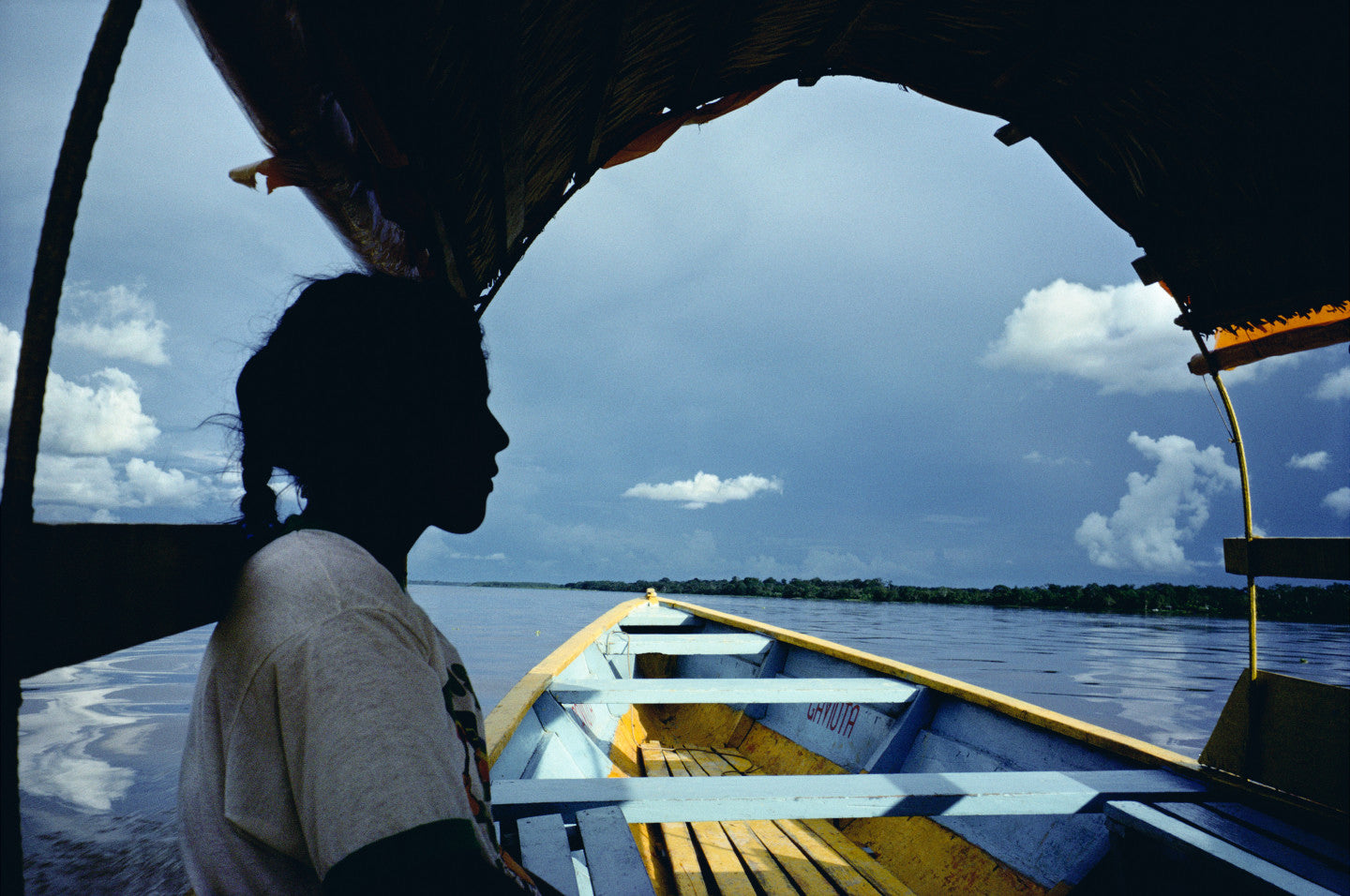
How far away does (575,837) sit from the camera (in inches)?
75.6

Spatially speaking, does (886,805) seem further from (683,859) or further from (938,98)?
(938,98)

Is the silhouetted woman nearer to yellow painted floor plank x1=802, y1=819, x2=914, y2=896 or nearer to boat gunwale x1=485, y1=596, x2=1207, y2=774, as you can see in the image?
boat gunwale x1=485, y1=596, x2=1207, y2=774

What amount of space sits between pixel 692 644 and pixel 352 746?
4.92 metres

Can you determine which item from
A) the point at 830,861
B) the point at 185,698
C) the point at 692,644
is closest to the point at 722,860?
the point at 830,861

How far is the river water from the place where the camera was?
5.67 metres

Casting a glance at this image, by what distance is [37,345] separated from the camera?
0.50 meters

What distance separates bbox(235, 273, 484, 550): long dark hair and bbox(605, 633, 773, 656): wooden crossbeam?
14.8ft

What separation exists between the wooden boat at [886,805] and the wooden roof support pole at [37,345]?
1.25m

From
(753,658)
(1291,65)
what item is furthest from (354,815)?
(753,658)

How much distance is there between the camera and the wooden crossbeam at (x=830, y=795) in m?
1.87

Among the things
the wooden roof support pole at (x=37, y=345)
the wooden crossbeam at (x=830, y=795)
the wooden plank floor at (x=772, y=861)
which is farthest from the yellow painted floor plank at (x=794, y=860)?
the wooden roof support pole at (x=37, y=345)

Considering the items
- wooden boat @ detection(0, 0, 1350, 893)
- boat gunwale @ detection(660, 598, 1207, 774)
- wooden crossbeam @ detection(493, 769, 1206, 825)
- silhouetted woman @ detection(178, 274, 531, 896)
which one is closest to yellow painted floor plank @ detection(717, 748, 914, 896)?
wooden boat @ detection(0, 0, 1350, 893)

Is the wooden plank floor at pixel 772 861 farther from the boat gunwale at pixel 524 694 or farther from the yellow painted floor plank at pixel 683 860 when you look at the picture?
the boat gunwale at pixel 524 694

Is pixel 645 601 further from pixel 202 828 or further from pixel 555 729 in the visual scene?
pixel 202 828
